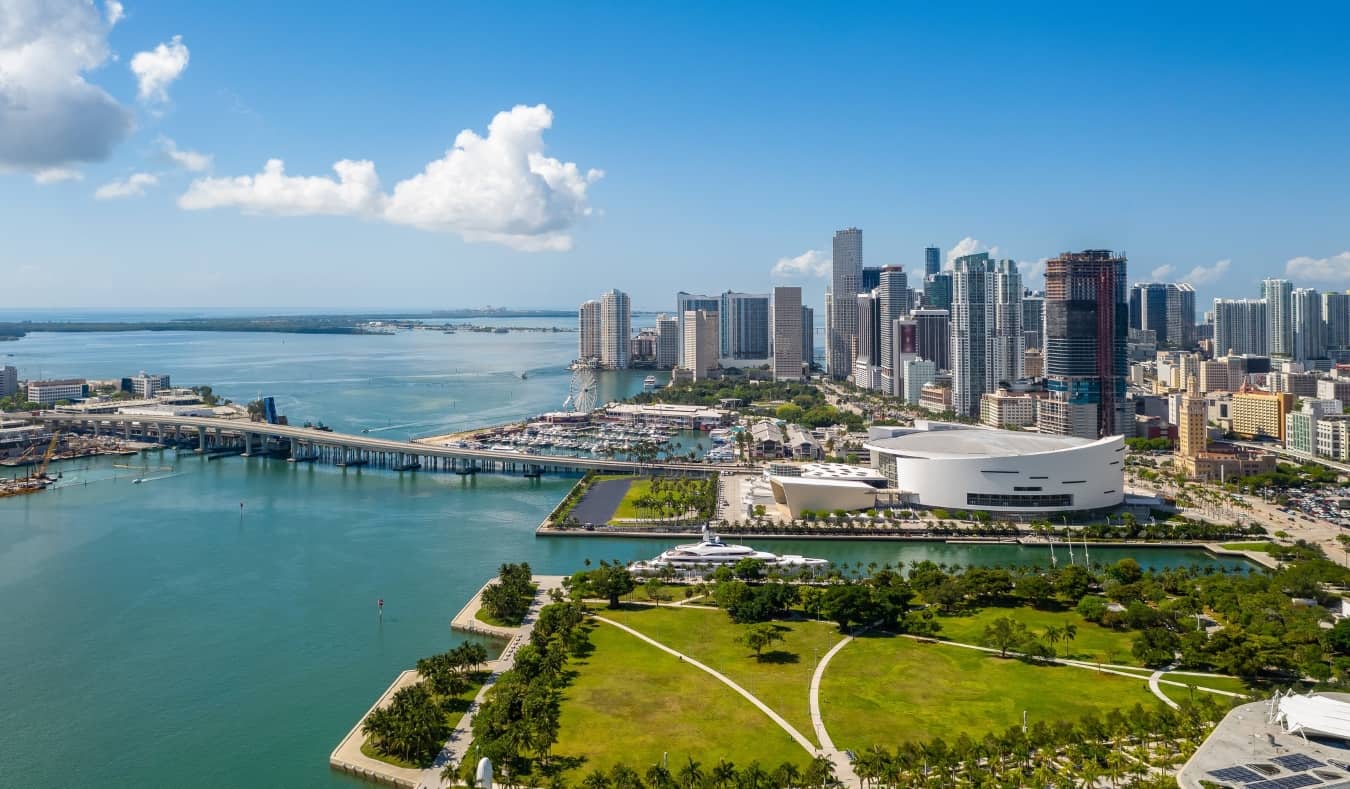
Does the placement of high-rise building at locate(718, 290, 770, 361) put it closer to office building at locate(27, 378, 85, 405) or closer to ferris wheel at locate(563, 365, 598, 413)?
ferris wheel at locate(563, 365, 598, 413)

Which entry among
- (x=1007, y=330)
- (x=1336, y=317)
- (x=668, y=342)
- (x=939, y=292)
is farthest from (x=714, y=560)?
(x=1336, y=317)

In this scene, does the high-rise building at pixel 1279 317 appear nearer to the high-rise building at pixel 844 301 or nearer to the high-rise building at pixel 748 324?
the high-rise building at pixel 844 301

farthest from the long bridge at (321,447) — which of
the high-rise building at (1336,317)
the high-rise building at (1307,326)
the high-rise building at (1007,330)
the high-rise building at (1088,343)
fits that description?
the high-rise building at (1336,317)

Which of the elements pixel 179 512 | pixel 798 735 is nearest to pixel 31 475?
pixel 179 512

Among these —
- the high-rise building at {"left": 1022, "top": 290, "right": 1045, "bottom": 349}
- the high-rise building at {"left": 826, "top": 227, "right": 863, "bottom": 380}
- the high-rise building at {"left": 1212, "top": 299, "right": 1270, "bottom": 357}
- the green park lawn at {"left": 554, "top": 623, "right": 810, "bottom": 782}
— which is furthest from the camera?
the high-rise building at {"left": 826, "top": 227, "right": 863, "bottom": 380}

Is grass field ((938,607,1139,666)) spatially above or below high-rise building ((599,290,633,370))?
below

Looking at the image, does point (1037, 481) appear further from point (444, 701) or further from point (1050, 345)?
point (444, 701)

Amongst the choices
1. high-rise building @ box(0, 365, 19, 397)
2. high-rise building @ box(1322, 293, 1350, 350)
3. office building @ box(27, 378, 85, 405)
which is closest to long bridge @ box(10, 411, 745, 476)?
office building @ box(27, 378, 85, 405)
